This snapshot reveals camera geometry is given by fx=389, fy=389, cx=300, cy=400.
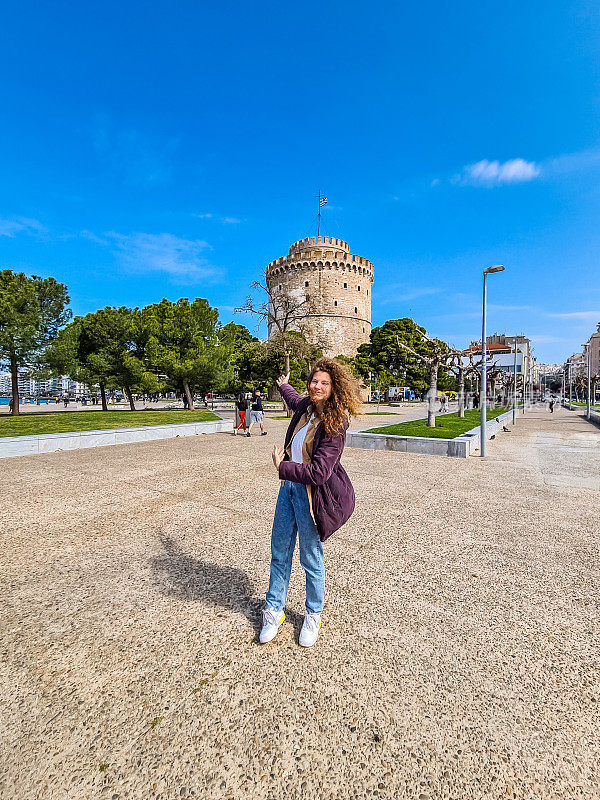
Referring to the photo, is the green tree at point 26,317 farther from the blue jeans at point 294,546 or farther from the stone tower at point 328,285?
the stone tower at point 328,285

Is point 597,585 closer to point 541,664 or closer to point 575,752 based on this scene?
point 541,664

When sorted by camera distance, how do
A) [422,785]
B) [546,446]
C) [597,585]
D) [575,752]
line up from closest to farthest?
[422,785]
[575,752]
[597,585]
[546,446]

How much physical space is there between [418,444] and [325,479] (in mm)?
9529

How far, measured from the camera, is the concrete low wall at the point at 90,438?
1019 cm

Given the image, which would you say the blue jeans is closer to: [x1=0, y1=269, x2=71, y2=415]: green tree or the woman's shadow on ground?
the woman's shadow on ground

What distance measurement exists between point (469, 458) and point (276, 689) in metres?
9.53

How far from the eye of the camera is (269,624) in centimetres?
275

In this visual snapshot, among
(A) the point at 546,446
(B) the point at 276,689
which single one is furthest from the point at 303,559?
(A) the point at 546,446

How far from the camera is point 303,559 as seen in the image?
2639 millimetres

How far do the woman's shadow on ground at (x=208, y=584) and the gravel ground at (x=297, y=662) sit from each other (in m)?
0.02

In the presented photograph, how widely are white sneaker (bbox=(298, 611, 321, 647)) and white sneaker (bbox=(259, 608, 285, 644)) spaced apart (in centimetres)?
19

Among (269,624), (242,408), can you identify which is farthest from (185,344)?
(269,624)

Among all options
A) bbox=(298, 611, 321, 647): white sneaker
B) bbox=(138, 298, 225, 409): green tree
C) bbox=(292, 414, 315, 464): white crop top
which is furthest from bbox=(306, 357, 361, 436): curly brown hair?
bbox=(138, 298, 225, 409): green tree

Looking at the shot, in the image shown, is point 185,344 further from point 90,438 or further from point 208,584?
point 208,584
